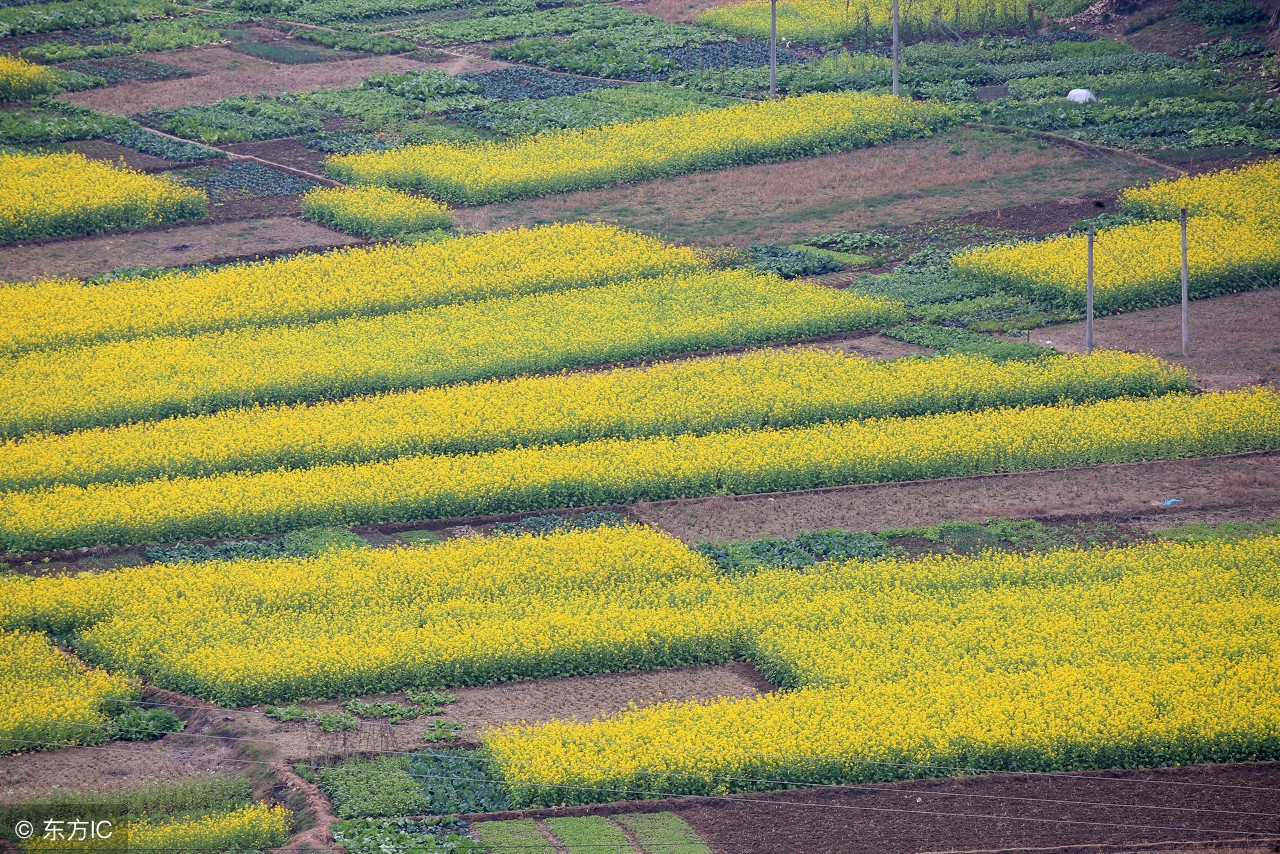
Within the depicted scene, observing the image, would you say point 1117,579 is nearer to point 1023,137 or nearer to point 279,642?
point 279,642

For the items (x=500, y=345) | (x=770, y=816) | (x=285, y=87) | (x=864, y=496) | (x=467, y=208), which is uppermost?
(x=285, y=87)

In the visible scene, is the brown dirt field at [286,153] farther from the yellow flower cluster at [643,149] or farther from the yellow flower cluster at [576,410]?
the yellow flower cluster at [576,410]

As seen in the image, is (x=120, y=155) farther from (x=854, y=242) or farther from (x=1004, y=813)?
(x=1004, y=813)

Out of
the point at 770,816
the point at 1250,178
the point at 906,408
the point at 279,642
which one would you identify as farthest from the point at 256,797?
the point at 1250,178

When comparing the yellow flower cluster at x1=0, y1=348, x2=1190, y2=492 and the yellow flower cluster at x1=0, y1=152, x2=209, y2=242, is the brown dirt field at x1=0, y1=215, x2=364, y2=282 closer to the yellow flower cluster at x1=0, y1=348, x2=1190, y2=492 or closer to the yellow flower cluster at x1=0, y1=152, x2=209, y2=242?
the yellow flower cluster at x1=0, y1=152, x2=209, y2=242

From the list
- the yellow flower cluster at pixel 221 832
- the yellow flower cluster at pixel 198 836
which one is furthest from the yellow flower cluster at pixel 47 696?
the yellow flower cluster at pixel 221 832

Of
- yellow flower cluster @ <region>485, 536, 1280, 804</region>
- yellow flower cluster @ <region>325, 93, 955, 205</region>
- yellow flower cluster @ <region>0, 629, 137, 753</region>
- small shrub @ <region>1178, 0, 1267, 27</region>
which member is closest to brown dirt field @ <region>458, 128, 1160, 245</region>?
yellow flower cluster @ <region>325, 93, 955, 205</region>
